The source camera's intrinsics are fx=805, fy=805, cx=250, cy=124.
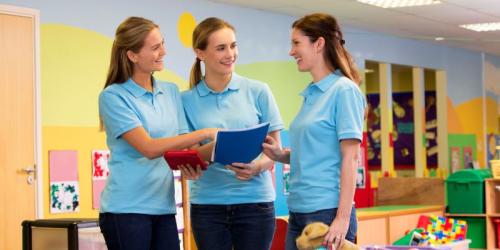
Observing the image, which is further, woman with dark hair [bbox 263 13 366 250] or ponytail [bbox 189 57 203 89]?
ponytail [bbox 189 57 203 89]

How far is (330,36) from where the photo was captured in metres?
2.68

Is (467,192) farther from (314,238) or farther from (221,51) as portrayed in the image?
(314,238)

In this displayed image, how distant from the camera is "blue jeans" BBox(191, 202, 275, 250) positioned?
9.37ft

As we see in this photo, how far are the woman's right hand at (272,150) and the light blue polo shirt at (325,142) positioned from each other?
0.19 m

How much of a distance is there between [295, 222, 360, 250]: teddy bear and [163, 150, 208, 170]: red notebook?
0.42 metres

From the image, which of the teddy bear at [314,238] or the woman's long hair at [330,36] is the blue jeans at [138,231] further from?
the woman's long hair at [330,36]

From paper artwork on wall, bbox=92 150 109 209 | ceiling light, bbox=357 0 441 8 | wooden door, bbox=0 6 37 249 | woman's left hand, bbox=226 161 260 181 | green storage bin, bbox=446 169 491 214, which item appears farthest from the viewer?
ceiling light, bbox=357 0 441 8

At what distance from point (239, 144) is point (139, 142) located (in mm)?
326

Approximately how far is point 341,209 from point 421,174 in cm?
888

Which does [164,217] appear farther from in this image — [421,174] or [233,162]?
[421,174]

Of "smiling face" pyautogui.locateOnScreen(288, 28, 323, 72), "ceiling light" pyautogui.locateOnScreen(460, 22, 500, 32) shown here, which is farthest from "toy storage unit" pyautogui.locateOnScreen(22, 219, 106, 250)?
"ceiling light" pyautogui.locateOnScreen(460, 22, 500, 32)

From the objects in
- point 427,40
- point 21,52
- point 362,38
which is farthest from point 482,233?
point 21,52

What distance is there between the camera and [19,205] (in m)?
6.00

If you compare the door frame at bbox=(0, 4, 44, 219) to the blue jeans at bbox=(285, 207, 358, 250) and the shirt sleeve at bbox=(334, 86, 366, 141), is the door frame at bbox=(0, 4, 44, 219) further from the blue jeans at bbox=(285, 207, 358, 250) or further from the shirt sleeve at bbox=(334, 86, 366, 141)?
the shirt sleeve at bbox=(334, 86, 366, 141)
